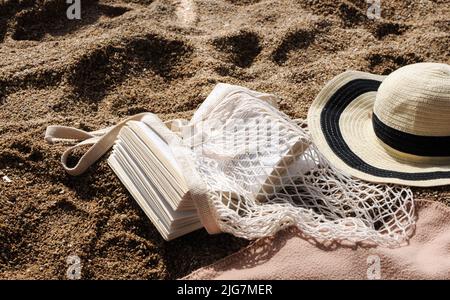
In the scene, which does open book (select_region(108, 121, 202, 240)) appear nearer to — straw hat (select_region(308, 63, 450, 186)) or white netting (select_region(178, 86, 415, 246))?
white netting (select_region(178, 86, 415, 246))

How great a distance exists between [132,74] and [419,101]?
4.39 feet

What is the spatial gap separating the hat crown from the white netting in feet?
0.83

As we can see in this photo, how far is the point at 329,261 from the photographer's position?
188 cm

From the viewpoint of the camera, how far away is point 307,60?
298 cm

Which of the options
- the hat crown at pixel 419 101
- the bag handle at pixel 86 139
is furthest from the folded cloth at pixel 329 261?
the bag handle at pixel 86 139

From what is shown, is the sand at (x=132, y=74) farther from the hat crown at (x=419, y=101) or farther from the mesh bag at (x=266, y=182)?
the hat crown at (x=419, y=101)

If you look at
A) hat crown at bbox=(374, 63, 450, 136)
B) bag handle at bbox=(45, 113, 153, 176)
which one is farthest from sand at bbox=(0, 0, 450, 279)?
hat crown at bbox=(374, 63, 450, 136)

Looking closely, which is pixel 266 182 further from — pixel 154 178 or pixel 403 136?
pixel 403 136

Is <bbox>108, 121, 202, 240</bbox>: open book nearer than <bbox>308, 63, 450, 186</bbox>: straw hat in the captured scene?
Yes

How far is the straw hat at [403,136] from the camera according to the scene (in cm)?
219

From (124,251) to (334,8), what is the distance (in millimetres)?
1951

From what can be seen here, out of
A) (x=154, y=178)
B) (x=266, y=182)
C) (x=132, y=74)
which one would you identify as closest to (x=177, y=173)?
(x=154, y=178)

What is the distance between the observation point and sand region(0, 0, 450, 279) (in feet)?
6.63
